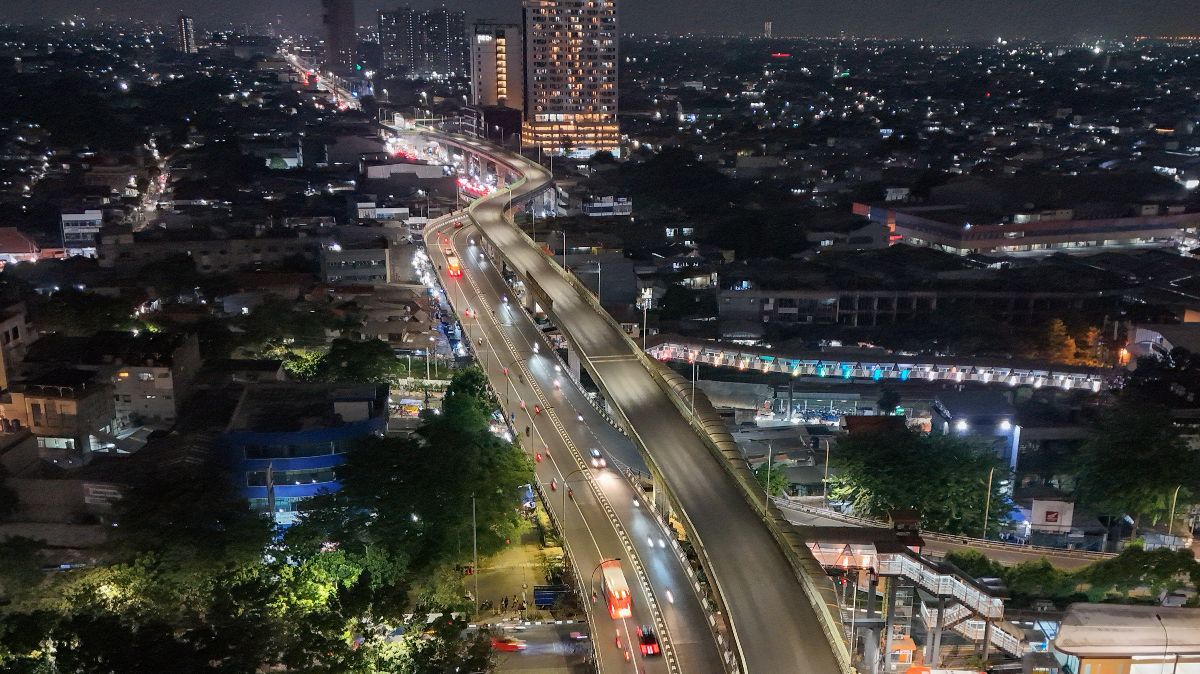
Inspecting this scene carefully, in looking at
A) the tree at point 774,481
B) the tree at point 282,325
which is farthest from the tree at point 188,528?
the tree at point 282,325

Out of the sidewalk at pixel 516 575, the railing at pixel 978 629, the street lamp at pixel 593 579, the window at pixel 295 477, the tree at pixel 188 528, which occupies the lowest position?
the sidewalk at pixel 516 575

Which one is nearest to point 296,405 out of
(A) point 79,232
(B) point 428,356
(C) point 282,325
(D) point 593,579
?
(B) point 428,356

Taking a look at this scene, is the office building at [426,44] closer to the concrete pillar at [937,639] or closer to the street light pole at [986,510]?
the street light pole at [986,510]

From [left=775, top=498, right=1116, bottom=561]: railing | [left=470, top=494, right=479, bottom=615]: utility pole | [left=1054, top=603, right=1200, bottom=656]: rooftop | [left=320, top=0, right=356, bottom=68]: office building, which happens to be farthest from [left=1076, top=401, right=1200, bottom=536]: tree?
[left=320, top=0, right=356, bottom=68]: office building

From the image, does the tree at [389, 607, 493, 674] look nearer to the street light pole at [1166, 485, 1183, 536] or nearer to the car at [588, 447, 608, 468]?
the car at [588, 447, 608, 468]

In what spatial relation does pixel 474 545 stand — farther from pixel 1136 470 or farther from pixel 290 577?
pixel 1136 470

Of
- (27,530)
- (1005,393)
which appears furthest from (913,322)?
(27,530)
